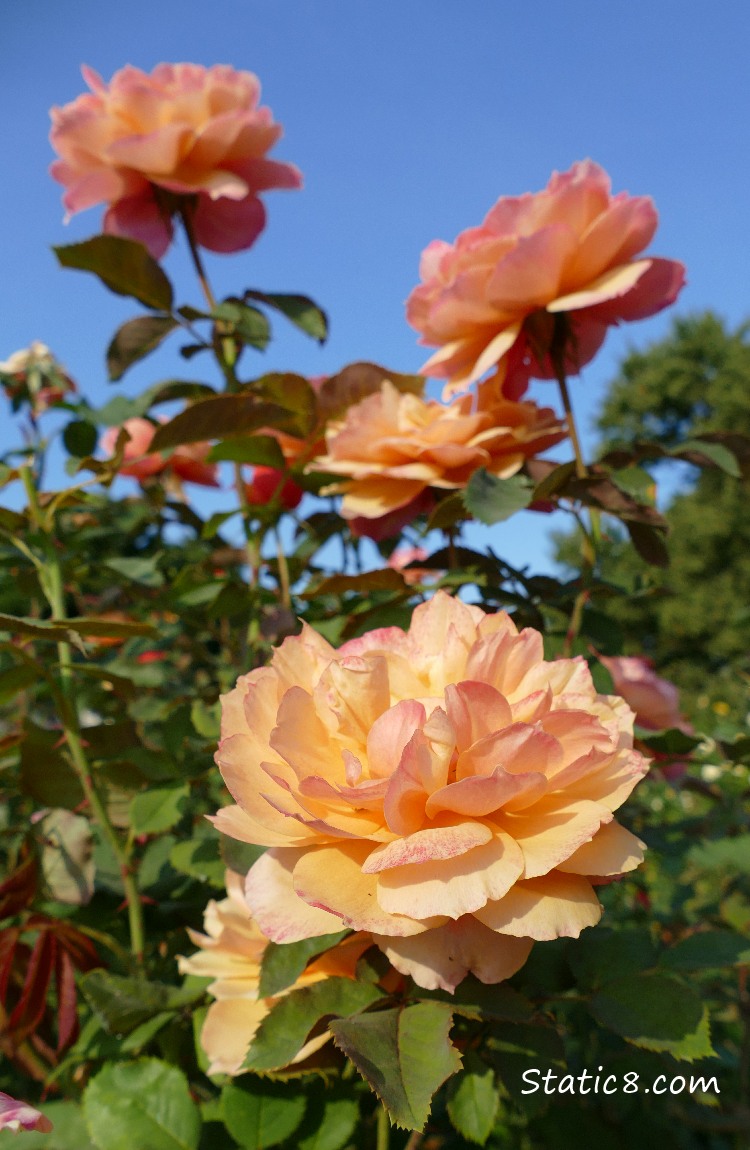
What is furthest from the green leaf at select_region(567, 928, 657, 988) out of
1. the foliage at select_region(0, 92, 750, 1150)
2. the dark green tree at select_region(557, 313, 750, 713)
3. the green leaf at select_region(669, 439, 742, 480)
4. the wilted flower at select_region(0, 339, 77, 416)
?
the dark green tree at select_region(557, 313, 750, 713)

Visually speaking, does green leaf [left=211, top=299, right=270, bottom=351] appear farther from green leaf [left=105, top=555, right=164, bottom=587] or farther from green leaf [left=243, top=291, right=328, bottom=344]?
green leaf [left=105, top=555, right=164, bottom=587]

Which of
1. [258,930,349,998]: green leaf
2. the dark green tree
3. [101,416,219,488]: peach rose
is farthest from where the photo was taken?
the dark green tree

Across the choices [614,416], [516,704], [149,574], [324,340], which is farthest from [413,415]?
[614,416]

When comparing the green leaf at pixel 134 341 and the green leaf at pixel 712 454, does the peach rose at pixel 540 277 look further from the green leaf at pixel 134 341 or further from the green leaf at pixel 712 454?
the green leaf at pixel 134 341

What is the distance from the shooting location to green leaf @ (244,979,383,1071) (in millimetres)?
502

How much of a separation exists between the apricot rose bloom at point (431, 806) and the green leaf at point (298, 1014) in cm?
7

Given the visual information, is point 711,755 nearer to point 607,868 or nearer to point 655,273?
point 655,273

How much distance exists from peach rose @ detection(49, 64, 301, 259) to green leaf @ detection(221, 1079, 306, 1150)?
879 mm

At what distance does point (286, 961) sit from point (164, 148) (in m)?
0.84

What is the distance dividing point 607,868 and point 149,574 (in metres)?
0.63

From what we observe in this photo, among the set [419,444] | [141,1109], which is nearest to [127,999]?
[141,1109]

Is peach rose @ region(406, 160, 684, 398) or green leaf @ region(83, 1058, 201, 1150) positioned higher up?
peach rose @ region(406, 160, 684, 398)

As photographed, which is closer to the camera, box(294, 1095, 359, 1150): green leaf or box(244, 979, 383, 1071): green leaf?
box(244, 979, 383, 1071): green leaf

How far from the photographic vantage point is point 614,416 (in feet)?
59.7
